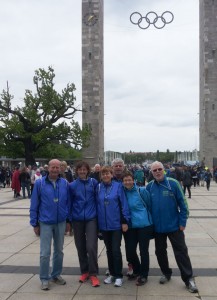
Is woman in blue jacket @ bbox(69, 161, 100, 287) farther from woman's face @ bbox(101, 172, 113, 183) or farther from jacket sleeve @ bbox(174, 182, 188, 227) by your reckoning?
jacket sleeve @ bbox(174, 182, 188, 227)

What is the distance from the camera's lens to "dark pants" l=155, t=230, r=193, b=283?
656 cm

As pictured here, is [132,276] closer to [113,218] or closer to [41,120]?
[113,218]

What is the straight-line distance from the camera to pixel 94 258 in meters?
6.85

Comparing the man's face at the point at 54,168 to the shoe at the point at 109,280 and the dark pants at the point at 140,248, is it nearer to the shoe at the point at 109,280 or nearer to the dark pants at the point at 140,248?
the dark pants at the point at 140,248

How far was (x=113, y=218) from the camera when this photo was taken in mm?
6730

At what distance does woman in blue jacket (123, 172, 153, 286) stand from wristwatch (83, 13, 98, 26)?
51.2m

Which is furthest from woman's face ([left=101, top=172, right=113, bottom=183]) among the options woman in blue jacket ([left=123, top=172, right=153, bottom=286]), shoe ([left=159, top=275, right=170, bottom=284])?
shoe ([left=159, top=275, right=170, bottom=284])

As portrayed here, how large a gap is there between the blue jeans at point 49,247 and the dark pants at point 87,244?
0.82 feet

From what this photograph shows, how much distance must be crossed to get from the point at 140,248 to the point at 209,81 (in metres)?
49.7

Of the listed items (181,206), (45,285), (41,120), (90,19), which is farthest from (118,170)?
(90,19)

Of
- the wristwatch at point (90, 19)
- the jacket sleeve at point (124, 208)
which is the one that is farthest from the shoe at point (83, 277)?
the wristwatch at point (90, 19)

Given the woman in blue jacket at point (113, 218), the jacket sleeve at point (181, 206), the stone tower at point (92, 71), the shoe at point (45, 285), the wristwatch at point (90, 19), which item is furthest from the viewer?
Answer: the stone tower at point (92, 71)

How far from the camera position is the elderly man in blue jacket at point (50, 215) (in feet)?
22.0

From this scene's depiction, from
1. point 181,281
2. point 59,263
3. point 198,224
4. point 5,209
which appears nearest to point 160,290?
point 181,281
